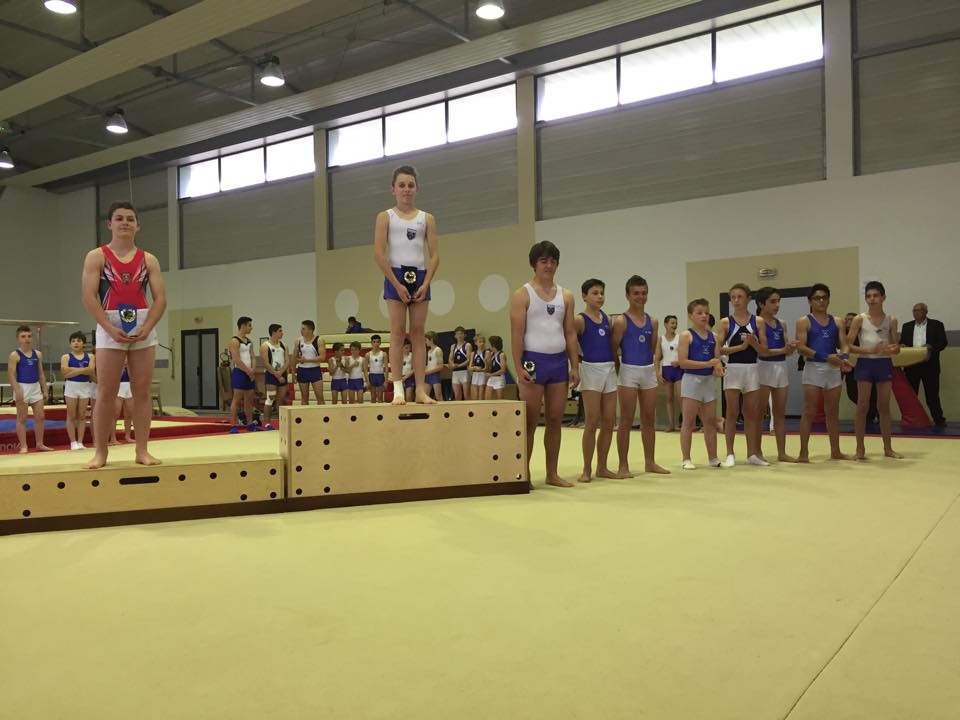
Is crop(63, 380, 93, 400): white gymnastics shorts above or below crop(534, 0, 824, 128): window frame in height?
below

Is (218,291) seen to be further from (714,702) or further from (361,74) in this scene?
(714,702)

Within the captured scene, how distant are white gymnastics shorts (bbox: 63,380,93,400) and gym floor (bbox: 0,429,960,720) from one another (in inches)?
208

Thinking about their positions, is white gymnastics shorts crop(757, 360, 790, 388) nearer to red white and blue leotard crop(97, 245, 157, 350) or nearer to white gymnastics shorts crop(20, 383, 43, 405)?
red white and blue leotard crop(97, 245, 157, 350)

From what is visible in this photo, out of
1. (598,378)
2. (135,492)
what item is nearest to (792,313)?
(598,378)

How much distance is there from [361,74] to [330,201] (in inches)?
136

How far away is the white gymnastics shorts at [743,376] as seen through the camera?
660 centimetres

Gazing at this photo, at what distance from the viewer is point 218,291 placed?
1998cm

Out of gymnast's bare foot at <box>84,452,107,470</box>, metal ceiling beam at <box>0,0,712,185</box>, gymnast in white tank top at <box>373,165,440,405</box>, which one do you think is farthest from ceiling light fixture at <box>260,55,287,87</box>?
gymnast's bare foot at <box>84,452,107,470</box>

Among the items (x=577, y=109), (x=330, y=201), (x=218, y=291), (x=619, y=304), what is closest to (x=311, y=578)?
(x=619, y=304)

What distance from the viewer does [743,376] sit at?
6.60 metres

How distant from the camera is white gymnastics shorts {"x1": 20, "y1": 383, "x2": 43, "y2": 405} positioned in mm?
8461

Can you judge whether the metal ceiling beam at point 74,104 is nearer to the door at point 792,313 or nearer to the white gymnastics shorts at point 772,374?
the door at point 792,313

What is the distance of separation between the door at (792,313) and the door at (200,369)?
1370 cm

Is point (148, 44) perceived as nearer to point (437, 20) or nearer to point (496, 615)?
point (437, 20)
